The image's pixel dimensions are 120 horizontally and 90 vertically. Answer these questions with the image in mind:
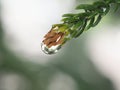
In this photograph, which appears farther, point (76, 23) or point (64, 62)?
point (64, 62)

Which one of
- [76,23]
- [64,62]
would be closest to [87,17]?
[76,23]

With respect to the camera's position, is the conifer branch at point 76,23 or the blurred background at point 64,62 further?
the blurred background at point 64,62

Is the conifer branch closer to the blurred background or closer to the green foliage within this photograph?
the green foliage

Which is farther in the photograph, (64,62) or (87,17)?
(64,62)

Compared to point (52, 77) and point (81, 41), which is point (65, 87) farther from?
point (81, 41)

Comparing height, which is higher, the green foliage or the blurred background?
the green foliage

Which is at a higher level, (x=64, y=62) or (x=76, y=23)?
(x=76, y=23)

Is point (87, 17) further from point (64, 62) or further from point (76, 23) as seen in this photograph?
point (64, 62)

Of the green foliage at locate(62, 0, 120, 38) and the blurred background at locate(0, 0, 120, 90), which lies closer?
the green foliage at locate(62, 0, 120, 38)

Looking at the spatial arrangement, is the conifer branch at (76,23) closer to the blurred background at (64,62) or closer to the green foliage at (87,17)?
the green foliage at (87,17)

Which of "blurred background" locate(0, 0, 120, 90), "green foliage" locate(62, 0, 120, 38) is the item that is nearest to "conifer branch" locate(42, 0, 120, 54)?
"green foliage" locate(62, 0, 120, 38)

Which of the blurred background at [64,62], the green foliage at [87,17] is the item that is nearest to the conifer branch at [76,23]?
the green foliage at [87,17]

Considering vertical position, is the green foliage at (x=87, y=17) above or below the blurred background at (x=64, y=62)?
above
